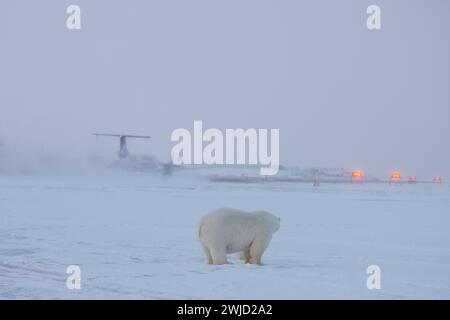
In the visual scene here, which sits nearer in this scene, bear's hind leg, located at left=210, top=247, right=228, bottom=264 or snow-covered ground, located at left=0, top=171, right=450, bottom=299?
snow-covered ground, located at left=0, top=171, right=450, bottom=299

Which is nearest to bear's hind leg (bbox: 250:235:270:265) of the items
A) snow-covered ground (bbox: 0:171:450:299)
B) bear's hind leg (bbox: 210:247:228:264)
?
snow-covered ground (bbox: 0:171:450:299)

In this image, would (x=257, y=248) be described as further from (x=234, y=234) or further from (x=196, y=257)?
(x=196, y=257)

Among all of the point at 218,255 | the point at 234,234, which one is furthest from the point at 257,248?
the point at 218,255

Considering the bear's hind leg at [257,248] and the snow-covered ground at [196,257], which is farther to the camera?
the bear's hind leg at [257,248]

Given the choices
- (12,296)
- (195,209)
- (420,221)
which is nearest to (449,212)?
(420,221)

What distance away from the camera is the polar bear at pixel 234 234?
10883 mm

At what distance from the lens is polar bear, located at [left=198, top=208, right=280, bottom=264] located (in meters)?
10.9

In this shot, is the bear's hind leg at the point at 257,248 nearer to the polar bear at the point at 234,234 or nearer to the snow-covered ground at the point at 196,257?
the polar bear at the point at 234,234

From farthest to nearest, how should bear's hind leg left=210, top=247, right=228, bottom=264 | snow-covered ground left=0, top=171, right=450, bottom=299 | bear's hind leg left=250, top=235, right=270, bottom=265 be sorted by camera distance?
bear's hind leg left=250, top=235, right=270, bottom=265
bear's hind leg left=210, top=247, right=228, bottom=264
snow-covered ground left=0, top=171, right=450, bottom=299

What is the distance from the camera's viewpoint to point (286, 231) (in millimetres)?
17203

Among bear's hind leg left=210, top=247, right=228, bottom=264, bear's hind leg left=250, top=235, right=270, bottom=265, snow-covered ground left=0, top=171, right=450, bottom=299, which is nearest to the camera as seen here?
snow-covered ground left=0, top=171, right=450, bottom=299

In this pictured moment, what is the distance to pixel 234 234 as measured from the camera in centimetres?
1109

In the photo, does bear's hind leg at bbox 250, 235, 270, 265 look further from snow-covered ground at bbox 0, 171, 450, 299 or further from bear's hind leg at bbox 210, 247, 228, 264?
bear's hind leg at bbox 210, 247, 228, 264

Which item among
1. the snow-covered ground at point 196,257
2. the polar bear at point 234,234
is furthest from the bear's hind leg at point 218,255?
the snow-covered ground at point 196,257
